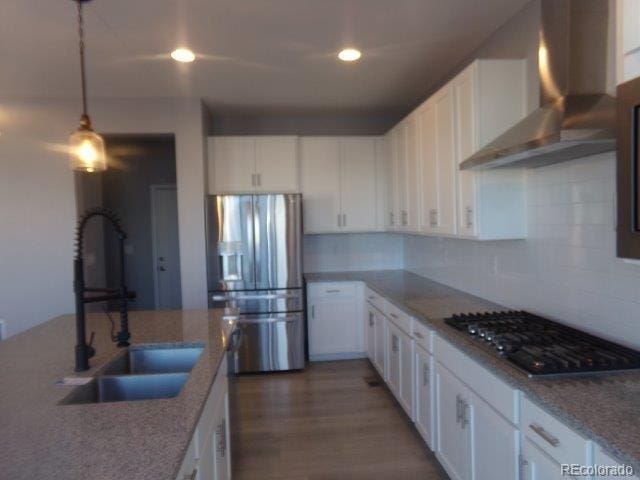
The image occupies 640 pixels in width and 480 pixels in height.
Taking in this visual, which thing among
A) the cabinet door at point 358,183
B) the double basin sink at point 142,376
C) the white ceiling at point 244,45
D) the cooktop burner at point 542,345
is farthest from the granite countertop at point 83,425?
the cabinet door at point 358,183

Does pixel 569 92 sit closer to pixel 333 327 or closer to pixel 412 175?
pixel 412 175

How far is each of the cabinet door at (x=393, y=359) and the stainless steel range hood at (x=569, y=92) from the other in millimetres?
1601

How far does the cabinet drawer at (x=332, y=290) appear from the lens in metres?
4.33

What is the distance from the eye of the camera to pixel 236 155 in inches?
170

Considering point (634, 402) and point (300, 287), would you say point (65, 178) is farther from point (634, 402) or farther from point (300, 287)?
point (634, 402)

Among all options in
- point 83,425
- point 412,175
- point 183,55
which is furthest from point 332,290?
point 83,425

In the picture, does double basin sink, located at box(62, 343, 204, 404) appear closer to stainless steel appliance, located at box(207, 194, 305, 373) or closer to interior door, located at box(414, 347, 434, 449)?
interior door, located at box(414, 347, 434, 449)

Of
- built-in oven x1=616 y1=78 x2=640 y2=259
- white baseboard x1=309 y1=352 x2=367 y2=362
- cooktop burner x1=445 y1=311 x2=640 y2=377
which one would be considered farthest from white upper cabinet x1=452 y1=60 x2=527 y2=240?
white baseboard x1=309 y1=352 x2=367 y2=362

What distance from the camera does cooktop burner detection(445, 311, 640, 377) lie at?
4.98ft

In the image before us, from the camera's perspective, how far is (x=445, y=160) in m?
2.81

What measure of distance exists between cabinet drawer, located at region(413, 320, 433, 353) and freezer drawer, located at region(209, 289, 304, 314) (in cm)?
165

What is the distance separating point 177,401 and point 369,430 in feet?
6.43

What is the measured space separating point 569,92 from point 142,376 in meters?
2.16

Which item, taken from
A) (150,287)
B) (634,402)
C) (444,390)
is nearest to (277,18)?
(444,390)
